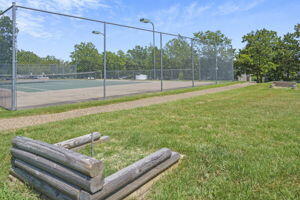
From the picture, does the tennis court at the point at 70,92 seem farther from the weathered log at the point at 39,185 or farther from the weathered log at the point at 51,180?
the weathered log at the point at 51,180

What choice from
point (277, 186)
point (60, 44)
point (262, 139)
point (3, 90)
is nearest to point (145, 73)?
point (60, 44)

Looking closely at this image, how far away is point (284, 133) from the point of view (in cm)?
416

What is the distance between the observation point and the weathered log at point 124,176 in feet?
A: 6.22

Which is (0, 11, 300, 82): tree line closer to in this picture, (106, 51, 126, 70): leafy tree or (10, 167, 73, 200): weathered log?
(106, 51, 126, 70): leafy tree

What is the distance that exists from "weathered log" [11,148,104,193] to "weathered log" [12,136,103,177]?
0.04 metres

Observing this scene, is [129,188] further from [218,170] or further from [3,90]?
[3,90]

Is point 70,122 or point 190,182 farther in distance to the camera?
point 70,122

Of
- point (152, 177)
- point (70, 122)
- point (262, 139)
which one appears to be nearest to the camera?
point (152, 177)

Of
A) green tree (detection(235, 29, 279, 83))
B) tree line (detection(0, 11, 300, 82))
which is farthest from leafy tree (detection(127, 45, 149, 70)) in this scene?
green tree (detection(235, 29, 279, 83))

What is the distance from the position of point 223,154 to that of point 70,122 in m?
3.54

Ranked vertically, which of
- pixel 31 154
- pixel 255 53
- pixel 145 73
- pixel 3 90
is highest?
pixel 255 53

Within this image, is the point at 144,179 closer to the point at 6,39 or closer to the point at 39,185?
the point at 39,185

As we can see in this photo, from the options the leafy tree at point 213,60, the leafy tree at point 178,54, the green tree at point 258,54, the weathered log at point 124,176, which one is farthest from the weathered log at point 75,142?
the green tree at point 258,54

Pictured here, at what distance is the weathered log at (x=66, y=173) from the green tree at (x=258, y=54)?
33683 mm
